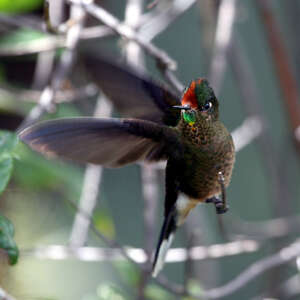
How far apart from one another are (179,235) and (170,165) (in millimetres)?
2172

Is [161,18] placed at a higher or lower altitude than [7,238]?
higher

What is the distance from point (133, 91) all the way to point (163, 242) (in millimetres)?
419

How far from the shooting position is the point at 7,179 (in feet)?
3.87

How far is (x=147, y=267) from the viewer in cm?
160

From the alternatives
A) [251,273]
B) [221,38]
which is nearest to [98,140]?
[251,273]

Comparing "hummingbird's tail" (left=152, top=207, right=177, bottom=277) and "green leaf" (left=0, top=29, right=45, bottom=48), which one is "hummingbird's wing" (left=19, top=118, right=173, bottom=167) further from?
"green leaf" (left=0, top=29, right=45, bottom=48)

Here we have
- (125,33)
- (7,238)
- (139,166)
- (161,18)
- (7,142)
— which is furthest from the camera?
(139,166)

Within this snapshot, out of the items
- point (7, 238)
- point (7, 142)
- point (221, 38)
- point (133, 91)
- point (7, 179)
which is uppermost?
point (221, 38)

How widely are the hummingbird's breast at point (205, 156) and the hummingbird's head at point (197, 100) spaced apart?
5 centimetres

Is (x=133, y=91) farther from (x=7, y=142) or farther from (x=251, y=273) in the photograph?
(x=251, y=273)

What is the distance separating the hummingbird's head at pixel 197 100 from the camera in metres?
1.15

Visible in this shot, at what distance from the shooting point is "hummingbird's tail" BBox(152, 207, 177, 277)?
1.44 m

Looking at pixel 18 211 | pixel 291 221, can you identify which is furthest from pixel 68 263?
pixel 291 221

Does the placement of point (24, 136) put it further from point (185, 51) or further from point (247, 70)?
point (185, 51)
